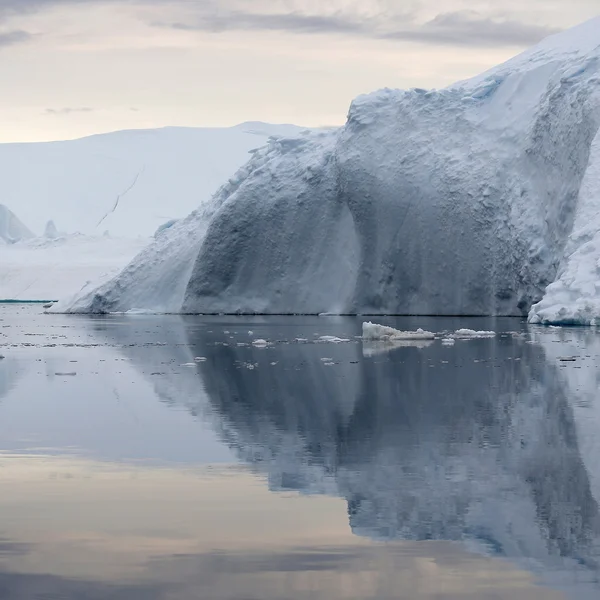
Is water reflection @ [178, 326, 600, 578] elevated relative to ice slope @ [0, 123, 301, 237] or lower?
elevated

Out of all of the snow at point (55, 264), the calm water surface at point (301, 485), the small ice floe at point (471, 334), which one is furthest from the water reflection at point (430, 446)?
the snow at point (55, 264)

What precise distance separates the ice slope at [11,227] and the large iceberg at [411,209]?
34420 millimetres

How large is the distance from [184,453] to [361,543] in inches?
95.8

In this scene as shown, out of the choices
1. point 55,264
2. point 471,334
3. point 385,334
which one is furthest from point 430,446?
point 55,264

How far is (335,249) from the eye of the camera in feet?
110

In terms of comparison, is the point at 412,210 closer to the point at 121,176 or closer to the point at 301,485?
the point at 301,485

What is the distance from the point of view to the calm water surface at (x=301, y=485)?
12.9ft

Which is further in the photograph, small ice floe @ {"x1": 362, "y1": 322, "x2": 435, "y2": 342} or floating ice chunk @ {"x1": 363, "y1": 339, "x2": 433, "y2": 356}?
small ice floe @ {"x1": 362, "y1": 322, "x2": 435, "y2": 342}

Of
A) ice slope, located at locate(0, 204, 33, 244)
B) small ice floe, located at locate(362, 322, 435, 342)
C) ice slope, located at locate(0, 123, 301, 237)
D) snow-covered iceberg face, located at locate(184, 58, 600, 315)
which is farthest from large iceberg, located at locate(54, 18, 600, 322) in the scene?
ice slope, located at locate(0, 123, 301, 237)

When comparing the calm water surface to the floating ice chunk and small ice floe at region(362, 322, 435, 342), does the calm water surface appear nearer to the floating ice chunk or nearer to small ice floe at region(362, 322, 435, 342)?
the floating ice chunk

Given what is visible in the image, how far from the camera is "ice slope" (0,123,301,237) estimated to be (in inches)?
3022

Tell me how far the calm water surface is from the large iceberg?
18925 mm

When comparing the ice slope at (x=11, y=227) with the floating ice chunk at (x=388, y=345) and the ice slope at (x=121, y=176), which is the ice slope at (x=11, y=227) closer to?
the ice slope at (x=121, y=176)

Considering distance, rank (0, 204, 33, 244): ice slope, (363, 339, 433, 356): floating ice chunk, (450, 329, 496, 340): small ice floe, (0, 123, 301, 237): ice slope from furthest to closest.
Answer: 1. (0, 123, 301, 237): ice slope
2. (0, 204, 33, 244): ice slope
3. (450, 329, 496, 340): small ice floe
4. (363, 339, 433, 356): floating ice chunk
